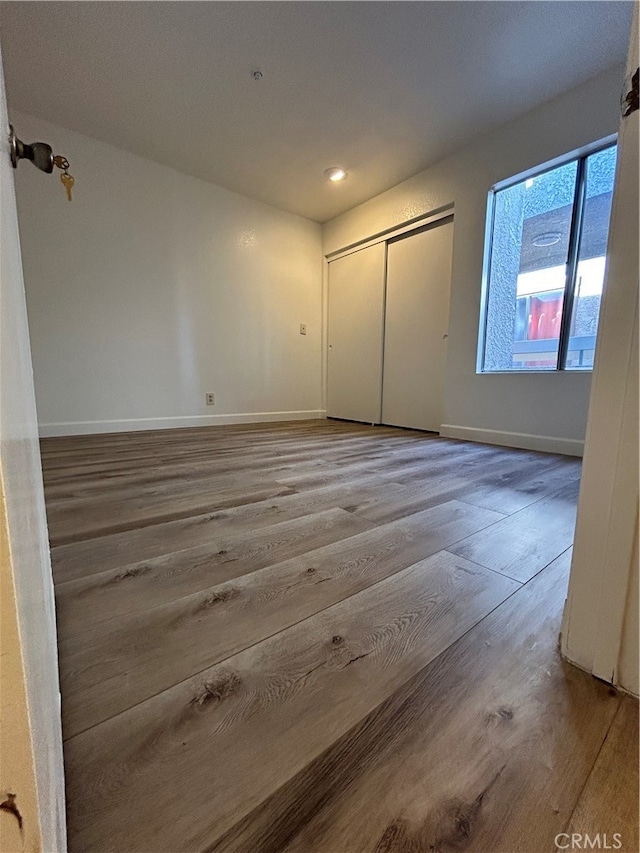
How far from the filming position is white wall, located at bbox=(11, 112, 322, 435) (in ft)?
8.83

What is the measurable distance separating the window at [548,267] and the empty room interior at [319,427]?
0.02 metres

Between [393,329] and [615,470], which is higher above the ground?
[393,329]

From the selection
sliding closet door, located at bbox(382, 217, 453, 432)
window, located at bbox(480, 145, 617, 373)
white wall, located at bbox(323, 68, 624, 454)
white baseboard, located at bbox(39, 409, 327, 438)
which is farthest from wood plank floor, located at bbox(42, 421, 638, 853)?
sliding closet door, located at bbox(382, 217, 453, 432)

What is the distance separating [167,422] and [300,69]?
111 inches

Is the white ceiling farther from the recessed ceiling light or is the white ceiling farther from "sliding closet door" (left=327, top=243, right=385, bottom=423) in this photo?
"sliding closet door" (left=327, top=243, right=385, bottom=423)

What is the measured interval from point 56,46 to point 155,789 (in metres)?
3.28

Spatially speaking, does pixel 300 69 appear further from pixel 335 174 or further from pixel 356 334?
pixel 356 334

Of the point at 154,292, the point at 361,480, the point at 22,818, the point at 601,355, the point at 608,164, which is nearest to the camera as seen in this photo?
the point at 22,818

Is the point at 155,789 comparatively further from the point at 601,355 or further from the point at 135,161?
the point at 135,161

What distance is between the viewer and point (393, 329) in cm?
350

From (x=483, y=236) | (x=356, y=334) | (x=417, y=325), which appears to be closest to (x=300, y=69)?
(x=483, y=236)

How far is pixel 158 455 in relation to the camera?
2215mm

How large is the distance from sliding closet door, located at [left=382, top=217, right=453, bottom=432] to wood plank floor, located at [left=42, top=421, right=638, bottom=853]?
2.12m

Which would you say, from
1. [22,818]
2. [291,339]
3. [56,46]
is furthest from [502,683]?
[291,339]
